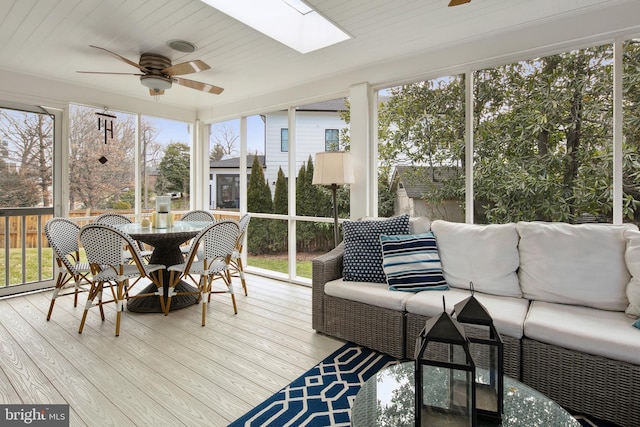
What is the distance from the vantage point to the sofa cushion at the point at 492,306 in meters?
2.00

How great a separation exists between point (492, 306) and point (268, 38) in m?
2.85

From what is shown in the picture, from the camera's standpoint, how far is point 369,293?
8.34 feet

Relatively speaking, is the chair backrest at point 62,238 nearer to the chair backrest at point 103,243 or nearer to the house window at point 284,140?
the chair backrest at point 103,243

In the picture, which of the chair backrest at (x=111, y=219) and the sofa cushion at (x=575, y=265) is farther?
the chair backrest at (x=111, y=219)

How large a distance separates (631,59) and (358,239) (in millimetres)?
2407

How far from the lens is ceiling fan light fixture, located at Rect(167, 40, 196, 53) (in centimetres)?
305

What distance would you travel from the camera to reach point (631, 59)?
8.05 feet

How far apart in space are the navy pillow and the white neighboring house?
1731 millimetres

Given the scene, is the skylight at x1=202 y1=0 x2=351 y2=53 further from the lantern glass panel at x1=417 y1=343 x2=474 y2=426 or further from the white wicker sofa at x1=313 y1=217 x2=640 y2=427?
the lantern glass panel at x1=417 y1=343 x2=474 y2=426

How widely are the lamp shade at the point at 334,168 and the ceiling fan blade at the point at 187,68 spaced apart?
4.48ft

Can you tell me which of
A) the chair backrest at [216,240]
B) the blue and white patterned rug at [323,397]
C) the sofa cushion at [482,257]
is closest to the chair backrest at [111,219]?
the chair backrest at [216,240]

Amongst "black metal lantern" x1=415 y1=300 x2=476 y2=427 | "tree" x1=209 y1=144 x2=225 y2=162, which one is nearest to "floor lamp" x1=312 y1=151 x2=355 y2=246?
"black metal lantern" x1=415 y1=300 x2=476 y2=427

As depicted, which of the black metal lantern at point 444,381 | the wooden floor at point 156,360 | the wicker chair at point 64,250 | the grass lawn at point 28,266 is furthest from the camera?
the grass lawn at point 28,266

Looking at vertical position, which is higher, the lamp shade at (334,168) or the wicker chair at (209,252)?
the lamp shade at (334,168)
